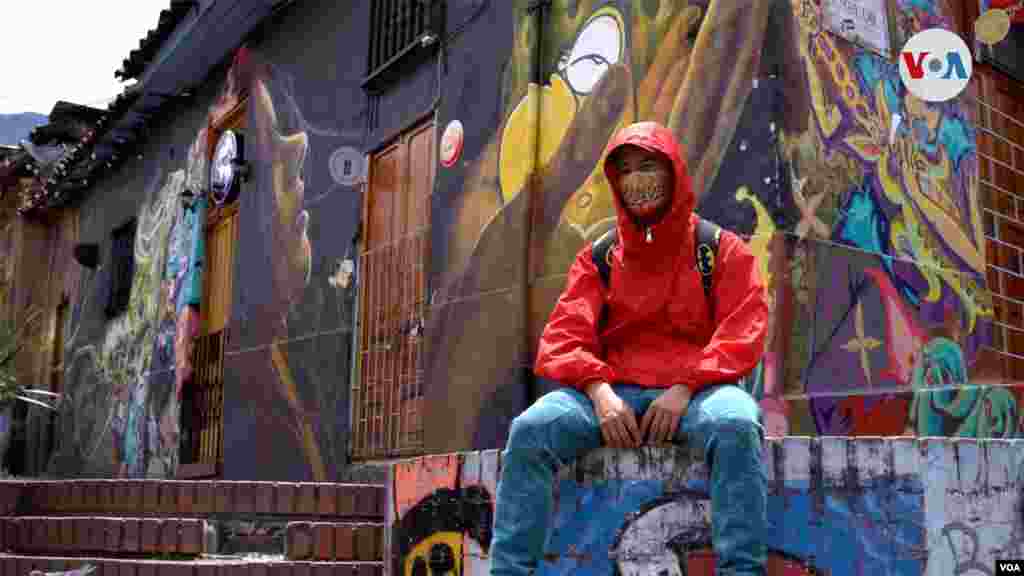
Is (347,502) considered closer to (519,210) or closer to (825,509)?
(519,210)

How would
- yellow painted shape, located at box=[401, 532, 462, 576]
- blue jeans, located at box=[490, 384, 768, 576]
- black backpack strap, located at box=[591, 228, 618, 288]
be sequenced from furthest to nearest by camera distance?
yellow painted shape, located at box=[401, 532, 462, 576], black backpack strap, located at box=[591, 228, 618, 288], blue jeans, located at box=[490, 384, 768, 576]

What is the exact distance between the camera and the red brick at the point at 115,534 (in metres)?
5.51

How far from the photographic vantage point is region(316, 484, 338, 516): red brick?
224 inches

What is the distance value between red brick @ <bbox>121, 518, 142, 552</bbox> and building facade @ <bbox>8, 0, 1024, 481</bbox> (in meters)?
2.41

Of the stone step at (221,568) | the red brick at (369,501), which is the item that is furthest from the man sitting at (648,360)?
the red brick at (369,501)

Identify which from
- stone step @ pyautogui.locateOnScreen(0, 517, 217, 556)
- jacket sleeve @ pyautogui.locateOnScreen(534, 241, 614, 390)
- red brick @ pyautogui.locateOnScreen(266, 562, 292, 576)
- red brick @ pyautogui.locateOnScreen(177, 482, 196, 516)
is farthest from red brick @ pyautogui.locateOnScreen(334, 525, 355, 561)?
jacket sleeve @ pyautogui.locateOnScreen(534, 241, 614, 390)

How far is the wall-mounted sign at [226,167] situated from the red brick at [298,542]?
713 cm

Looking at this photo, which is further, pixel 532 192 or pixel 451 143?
pixel 451 143

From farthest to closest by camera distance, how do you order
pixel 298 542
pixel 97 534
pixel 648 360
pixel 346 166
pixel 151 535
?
pixel 346 166 → pixel 97 534 → pixel 151 535 → pixel 298 542 → pixel 648 360

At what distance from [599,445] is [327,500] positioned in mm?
2644

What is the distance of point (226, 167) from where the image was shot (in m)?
12.1

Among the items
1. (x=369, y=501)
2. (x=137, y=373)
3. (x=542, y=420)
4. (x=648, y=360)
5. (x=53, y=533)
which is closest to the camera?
(x=542, y=420)

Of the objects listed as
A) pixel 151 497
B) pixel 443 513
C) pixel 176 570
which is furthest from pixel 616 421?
pixel 151 497

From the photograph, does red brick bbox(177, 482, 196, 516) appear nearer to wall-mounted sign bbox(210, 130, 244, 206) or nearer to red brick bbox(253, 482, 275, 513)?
red brick bbox(253, 482, 275, 513)
